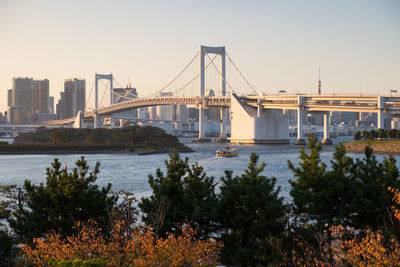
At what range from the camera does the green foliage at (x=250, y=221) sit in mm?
8617

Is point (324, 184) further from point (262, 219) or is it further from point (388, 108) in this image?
point (388, 108)

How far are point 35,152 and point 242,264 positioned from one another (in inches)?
1520

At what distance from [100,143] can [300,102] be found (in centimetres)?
1861

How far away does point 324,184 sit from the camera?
949cm

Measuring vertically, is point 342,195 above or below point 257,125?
below

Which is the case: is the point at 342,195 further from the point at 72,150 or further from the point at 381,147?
the point at 72,150

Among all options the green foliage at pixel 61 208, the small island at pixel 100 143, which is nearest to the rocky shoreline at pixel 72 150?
the small island at pixel 100 143

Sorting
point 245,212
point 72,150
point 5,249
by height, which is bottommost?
point 5,249

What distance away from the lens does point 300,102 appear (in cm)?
5256

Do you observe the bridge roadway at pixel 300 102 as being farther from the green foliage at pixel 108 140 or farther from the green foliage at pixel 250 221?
the green foliage at pixel 250 221

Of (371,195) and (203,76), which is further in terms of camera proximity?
(203,76)

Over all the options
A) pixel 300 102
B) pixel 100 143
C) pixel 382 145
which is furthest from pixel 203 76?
pixel 382 145

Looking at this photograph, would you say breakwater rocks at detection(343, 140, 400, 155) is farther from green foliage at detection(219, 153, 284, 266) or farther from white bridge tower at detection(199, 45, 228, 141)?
green foliage at detection(219, 153, 284, 266)

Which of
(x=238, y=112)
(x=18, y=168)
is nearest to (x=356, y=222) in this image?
(x=18, y=168)
